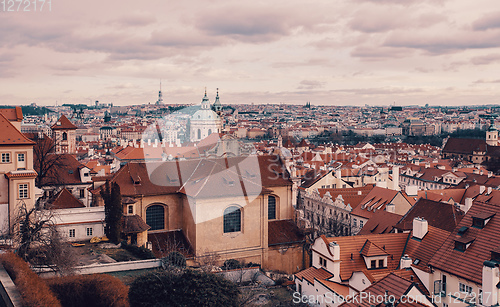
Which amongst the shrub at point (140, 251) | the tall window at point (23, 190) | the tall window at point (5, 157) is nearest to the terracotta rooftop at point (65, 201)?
the tall window at point (23, 190)

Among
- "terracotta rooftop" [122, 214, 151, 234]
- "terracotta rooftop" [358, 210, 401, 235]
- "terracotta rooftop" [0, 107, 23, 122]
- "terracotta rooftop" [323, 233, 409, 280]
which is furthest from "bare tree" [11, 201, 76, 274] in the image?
"terracotta rooftop" [358, 210, 401, 235]

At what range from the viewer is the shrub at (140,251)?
26625 mm

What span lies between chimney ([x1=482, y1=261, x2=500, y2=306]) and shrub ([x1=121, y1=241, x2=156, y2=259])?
55.5ft

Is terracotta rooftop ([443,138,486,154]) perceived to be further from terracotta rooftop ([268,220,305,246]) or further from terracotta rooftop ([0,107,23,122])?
terracotta rooftop ([0,107,23,122])

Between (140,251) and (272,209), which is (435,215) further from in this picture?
(140,251)

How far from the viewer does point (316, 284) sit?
2142 cm

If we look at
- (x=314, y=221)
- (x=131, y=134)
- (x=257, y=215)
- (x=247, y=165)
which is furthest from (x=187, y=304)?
(x=131, y=134)

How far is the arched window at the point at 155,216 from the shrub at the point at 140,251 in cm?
405

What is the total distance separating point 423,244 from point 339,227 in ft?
56.9

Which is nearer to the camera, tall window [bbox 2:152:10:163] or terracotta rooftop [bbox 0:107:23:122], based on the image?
tall window [bbox 2:152:10:163]

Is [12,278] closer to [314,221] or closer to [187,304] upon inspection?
[187,304]

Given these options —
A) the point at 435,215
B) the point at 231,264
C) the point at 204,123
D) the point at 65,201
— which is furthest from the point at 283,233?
the point at 204,123

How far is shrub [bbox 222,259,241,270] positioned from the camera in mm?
27977

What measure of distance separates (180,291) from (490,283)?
1017 centimetres
